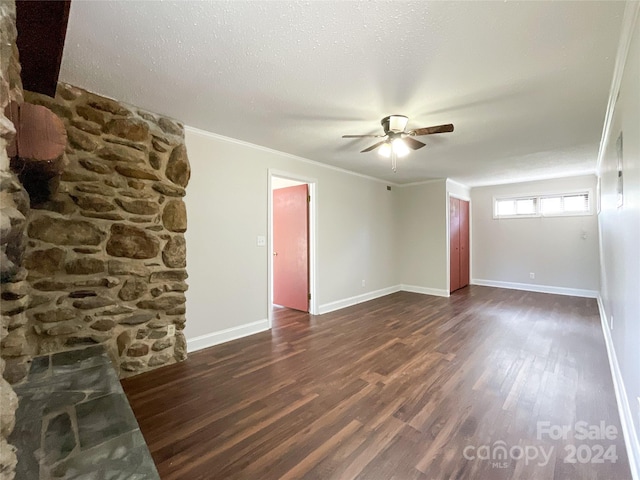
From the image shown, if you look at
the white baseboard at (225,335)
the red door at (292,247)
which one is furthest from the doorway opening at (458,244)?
the white baseboard at (225,335)

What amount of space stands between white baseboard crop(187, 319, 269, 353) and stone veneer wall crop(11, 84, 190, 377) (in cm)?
23

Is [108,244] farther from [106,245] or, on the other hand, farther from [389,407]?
[389,407]

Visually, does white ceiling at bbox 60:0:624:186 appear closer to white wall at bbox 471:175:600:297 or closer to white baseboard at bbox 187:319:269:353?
white baseboard at bbox 187:319:269:353

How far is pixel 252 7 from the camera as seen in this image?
56.4 inches

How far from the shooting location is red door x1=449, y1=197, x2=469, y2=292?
19.5ft

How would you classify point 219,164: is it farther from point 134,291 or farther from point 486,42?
point 486,42

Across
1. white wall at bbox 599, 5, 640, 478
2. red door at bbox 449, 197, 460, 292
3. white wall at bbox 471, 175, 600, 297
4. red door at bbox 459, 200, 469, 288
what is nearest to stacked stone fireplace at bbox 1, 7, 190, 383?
white wall at bbox 599, 5, 640, 478

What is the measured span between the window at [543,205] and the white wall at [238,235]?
392cm

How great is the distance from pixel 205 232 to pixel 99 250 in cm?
98

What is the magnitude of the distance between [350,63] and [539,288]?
20.9 ft

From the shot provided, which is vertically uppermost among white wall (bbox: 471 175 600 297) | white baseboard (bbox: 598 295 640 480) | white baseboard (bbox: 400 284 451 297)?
white wall (bbox: 471 175 600 297)

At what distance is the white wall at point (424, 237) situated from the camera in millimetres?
5711

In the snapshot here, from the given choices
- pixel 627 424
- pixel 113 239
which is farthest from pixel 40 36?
pixel 627 424

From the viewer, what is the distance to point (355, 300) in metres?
5.14
